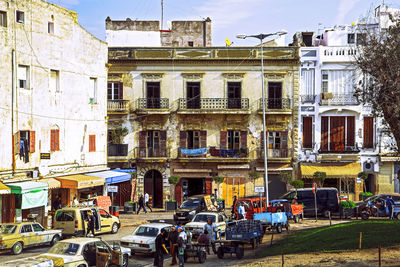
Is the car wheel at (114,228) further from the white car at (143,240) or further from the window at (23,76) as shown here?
the window at (23,76)

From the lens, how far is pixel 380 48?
21.5 m

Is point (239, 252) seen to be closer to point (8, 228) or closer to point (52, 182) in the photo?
point (8, 228)

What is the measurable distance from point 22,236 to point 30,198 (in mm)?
5019

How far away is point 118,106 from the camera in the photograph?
4466 centimetres

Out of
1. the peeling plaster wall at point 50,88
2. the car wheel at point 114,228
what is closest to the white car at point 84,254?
the car wheel at point 114,228

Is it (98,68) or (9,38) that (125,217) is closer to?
(98,68)

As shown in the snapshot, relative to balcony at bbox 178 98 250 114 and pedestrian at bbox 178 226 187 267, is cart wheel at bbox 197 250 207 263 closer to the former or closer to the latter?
pedestrian at bbox 178 226 187 267

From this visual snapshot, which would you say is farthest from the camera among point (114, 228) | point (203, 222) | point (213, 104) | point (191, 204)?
point (213, 104)

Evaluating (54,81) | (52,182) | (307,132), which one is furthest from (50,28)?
(307,132)

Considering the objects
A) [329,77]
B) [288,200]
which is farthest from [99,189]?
[329,77]

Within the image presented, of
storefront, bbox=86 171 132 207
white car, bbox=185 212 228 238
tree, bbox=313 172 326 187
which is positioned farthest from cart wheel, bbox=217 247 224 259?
tree, bbox=313 172 326 187

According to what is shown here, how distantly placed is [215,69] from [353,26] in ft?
40.0

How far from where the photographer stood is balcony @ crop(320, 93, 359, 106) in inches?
1725

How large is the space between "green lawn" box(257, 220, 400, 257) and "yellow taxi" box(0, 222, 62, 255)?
9572 millimetres
